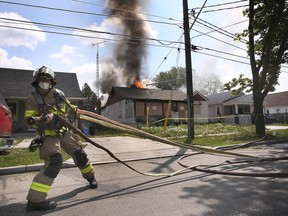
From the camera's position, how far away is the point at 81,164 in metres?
4.53

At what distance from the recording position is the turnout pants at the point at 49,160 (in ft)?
11.7

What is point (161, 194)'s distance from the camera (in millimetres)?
4176

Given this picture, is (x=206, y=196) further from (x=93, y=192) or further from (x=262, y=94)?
(x=262, y=94)

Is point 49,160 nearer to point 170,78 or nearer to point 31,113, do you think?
point 31,113

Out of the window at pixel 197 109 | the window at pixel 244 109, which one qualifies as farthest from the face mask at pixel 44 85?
the window at pixel 244 109

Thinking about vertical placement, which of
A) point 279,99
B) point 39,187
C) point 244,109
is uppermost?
point 279,99

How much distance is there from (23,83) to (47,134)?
18077mm

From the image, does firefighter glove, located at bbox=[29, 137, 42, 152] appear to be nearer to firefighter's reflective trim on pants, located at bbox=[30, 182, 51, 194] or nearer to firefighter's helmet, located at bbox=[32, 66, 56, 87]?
firefighter's reflective trim on pants, located at bbox=[30, 182, 51, 194]

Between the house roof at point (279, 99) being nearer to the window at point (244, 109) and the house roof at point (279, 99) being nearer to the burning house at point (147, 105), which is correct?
the window at point (244, 109)

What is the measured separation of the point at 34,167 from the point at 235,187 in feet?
14.6

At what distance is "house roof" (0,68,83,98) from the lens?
62.1 ft

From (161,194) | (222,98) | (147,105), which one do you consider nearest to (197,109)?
(222,98)

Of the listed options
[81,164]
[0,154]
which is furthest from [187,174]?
[0,154]

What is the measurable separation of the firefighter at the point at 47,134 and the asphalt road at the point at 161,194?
0.26 meters
